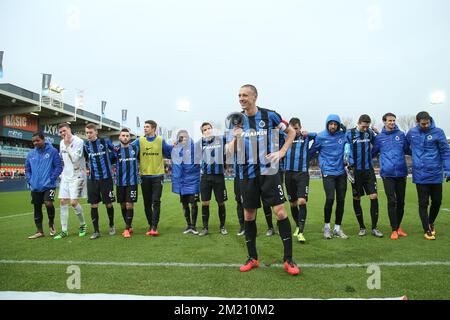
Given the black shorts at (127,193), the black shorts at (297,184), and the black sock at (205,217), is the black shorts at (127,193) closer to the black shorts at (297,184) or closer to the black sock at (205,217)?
the black sock at (205,217)

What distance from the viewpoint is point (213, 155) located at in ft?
21.3

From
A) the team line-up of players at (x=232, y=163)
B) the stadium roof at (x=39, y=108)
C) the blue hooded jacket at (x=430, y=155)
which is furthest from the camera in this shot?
the stadium roof at (x=39, y=108)

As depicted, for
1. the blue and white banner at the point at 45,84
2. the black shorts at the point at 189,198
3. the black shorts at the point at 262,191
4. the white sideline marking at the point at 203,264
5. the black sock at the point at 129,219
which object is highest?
the blue and white banner at the point at 45,84

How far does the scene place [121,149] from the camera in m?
6.63

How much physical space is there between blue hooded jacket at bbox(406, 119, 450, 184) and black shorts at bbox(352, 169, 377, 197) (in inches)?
28.0

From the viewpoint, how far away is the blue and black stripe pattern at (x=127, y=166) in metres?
6.49

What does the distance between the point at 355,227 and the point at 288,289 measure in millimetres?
4217

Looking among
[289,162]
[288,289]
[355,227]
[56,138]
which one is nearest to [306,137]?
[289,162]

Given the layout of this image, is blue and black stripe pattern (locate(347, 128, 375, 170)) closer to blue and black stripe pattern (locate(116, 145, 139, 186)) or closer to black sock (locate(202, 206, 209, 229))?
black sock (locate(202, 206, 209, 229))

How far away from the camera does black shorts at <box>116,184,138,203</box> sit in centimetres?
643

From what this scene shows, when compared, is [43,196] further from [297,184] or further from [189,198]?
[297,184]

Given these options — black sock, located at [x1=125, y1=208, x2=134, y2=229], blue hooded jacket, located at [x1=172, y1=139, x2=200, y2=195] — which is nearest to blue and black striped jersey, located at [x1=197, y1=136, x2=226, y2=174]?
blue hooded jacket, located at [x1=172, y1=139, x2=200, y2=195]

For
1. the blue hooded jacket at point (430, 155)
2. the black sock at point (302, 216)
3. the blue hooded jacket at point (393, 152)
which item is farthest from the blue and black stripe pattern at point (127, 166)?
the blue hooded jacket at point (430, 155)

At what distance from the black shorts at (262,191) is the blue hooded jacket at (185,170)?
2.86 metres
